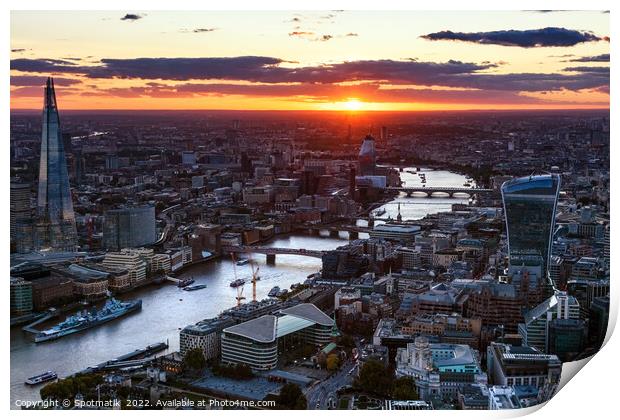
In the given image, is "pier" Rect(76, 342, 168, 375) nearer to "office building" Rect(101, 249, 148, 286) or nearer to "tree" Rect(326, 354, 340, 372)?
"tree" Rect(326, 354, 340, 372)

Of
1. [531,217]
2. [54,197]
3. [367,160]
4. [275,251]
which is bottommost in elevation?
[275,251]

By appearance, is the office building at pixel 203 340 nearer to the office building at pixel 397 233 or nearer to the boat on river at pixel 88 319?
the boat on river at pixel 88 319

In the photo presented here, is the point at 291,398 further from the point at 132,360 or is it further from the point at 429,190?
the point at 429,190

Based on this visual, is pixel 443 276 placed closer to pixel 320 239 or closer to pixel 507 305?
pixel 507 305

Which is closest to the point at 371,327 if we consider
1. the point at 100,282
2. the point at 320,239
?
the point at 100,282

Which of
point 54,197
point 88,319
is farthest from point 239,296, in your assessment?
point 54,197
